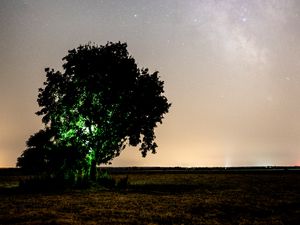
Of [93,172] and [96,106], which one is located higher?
[96,106]

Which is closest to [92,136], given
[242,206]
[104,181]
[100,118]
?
[100,118]

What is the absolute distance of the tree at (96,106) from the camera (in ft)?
157

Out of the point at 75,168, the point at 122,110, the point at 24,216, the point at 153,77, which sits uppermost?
the point at 153,77

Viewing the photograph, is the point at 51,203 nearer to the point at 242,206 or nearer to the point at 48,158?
the point at 242,206

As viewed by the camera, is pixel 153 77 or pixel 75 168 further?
pixel 153 77

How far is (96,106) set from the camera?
47.8 meters

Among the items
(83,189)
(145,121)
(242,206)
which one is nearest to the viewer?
(242,206)

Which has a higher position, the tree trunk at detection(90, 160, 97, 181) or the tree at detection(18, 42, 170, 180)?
the tree at detection(18, 42, 170, 180)

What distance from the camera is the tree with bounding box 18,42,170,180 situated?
4772 centimetres

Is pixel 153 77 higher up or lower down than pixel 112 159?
higher up

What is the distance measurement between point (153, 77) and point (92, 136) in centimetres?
1135

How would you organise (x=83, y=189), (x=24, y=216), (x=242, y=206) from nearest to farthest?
(x=24, y=216)
(x=242, y=206)
(x=83, y=189)

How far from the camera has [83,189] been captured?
4166 cm

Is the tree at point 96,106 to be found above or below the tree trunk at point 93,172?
above
